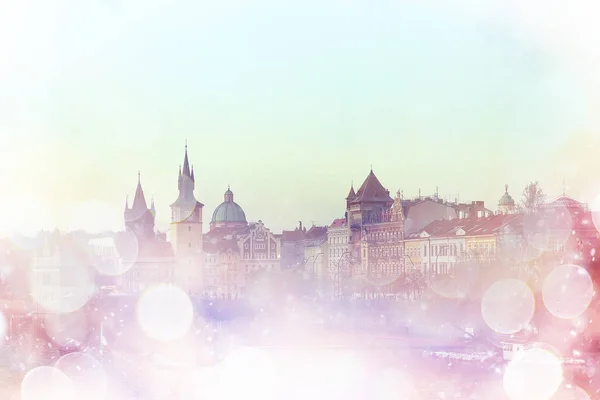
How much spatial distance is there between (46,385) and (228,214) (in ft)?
402

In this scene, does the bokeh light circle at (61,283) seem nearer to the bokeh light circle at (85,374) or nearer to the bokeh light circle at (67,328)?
the bokeh light circle at (67,328)

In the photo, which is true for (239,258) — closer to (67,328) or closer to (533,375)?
(67,328)

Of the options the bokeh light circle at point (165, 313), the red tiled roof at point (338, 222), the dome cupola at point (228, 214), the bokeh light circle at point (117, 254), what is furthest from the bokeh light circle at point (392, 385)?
the dome cupola at point (228, 214)

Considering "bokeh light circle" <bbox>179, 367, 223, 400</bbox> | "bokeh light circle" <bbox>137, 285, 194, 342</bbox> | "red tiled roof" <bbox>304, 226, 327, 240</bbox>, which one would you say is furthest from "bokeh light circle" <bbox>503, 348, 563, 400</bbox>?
"red tiled roof" <bbox>304, 226, 327, 240</bbox>

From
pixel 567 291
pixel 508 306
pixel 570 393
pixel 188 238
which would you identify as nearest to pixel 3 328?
pixel 188 238

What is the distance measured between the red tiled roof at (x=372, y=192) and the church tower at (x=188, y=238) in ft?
87.4

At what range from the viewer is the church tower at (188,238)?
168m

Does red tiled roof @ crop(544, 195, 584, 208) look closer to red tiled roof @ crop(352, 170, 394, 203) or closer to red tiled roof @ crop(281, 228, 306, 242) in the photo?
red tiled roof @ crop(352, 170, 394, 203)

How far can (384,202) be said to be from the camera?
149875 mm

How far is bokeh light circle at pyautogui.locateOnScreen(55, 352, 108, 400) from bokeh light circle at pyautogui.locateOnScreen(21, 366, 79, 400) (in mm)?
413

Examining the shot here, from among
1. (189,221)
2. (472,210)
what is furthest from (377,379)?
(189,221)

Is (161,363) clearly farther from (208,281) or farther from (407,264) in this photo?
(208,281)

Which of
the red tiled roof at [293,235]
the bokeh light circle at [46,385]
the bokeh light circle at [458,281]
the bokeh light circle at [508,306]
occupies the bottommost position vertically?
the bokeh light circle at [46,385]

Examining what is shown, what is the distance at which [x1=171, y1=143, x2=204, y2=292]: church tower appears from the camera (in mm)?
168000
